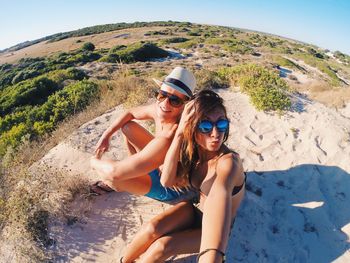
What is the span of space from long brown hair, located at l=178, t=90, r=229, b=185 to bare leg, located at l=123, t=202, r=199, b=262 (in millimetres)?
494

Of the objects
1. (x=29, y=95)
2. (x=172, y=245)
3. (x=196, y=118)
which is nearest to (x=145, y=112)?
(x=196, y=118)

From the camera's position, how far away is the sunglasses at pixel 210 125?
266cm

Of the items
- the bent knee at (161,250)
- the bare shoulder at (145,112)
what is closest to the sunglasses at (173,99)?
the bare shoulder at (145,112)

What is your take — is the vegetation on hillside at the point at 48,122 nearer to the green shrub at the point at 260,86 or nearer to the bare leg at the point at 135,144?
the green shrub at the point at 260,86

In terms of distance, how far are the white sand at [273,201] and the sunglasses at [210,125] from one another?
4.87ft

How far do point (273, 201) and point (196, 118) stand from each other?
2159mm

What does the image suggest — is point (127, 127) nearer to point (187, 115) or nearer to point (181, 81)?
point (181, 81)

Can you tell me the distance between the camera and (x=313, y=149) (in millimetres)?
5117

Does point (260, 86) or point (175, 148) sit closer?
point (175, 148)

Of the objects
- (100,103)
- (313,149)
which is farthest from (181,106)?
(100,103)

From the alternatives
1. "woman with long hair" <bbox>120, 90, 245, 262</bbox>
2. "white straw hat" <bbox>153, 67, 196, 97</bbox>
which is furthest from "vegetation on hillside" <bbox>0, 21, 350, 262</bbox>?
"white straw hat" <bbox>153, 67, 196, 97</bbox>

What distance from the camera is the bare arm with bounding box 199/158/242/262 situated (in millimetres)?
2162

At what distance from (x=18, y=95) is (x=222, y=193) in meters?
12.0

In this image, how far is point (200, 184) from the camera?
116 inches
